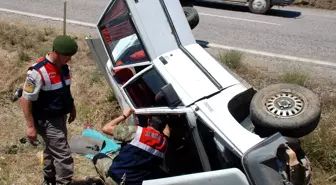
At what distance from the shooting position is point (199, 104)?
4449 mm

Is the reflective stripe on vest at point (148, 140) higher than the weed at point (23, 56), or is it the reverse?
the reflective stripe on vest at point (148, 140)

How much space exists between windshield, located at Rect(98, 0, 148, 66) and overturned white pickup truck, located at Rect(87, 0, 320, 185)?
0.01m

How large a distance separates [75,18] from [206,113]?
8.81 m

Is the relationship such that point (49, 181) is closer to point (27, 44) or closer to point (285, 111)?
point (285, 111)

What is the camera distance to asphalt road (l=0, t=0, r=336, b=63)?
10562mm

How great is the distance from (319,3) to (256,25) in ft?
16.4

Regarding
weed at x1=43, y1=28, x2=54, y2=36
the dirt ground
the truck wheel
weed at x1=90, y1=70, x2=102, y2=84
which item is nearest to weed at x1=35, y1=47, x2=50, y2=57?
weed at x1=43, y1=28, x2=54, y2=36

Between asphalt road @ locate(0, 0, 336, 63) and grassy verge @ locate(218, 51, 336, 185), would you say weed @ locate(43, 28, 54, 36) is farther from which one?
grassy verge @ locate(218, 51, 336, 185)

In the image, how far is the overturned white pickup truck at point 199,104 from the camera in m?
3.89

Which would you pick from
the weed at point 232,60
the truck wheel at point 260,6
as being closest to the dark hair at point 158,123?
the weed at point 232,60

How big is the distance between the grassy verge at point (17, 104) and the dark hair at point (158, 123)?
155cm

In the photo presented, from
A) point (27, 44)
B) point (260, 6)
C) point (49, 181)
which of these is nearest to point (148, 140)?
point (49, 181)

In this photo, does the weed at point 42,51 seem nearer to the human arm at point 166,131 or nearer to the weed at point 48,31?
the weed at point 48,31

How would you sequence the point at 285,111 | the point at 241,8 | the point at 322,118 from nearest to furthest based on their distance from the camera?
1. the point at 285,111
2. the point at 322,118
3. the point at 241,8
